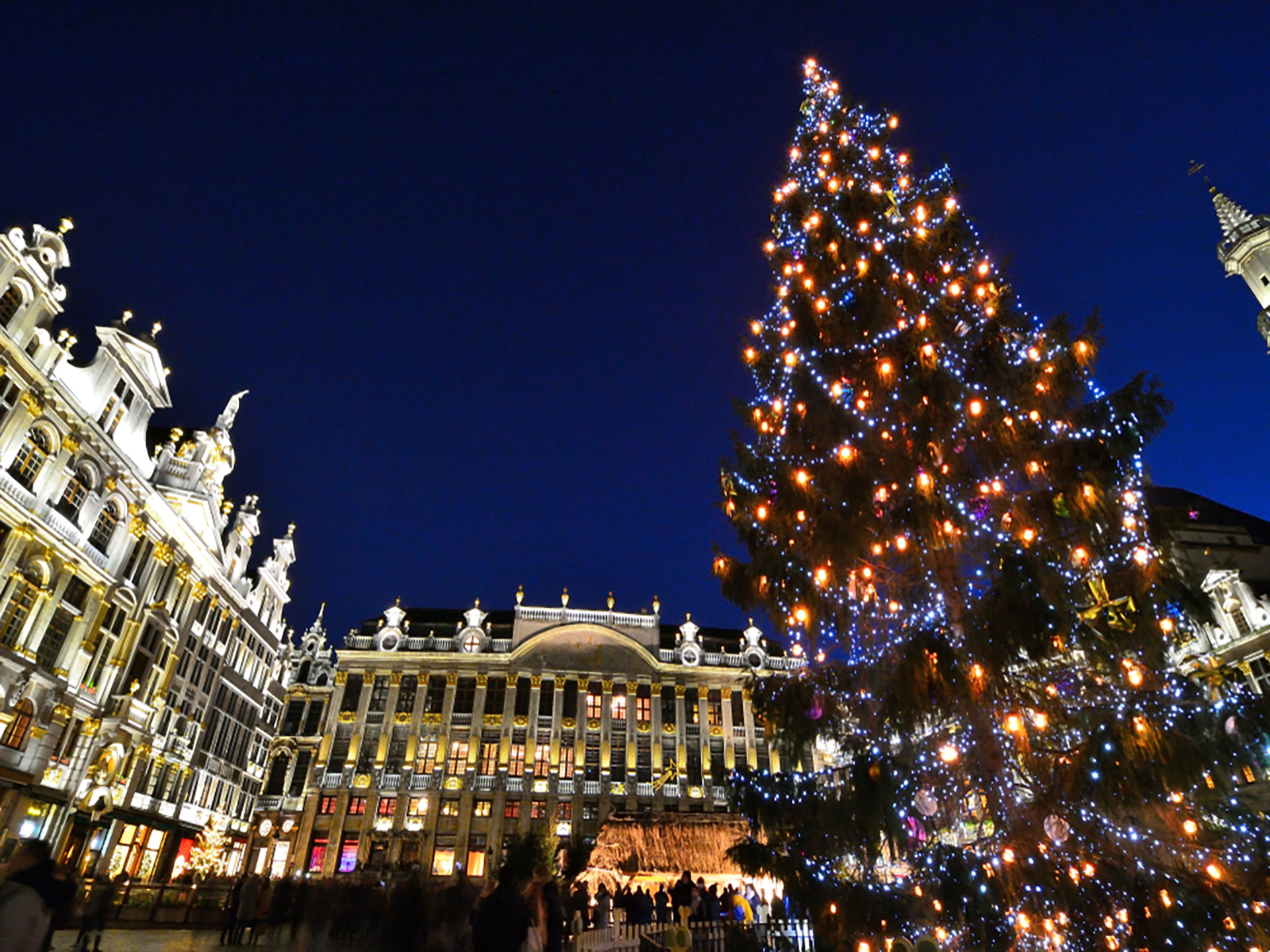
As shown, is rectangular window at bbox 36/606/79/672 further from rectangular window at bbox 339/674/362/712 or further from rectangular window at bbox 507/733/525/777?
rectangular window at bbox 507/733/525/777

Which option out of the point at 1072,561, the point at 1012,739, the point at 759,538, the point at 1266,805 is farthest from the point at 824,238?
the point at 1266,805

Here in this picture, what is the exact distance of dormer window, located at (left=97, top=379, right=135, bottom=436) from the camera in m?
29.2

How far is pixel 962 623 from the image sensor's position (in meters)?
8.08

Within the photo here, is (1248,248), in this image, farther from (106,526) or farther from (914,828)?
(106,526)

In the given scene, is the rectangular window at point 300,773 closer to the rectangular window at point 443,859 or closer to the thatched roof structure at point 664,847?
the rectangular window at point 443,859

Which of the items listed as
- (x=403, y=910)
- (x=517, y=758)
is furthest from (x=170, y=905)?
(x=517, y=758)

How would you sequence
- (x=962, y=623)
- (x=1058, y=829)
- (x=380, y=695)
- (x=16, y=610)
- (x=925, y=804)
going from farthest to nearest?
(x=380, y=695)
(x=16, y=610)
(x=925, y=804)
(x=962, y=623)
(x=1058, y=829)

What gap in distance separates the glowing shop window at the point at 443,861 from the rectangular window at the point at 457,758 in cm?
423

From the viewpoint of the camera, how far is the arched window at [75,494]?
2669cm

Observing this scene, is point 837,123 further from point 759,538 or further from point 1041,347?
point 759,538

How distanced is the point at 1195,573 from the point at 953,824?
423 centimetres

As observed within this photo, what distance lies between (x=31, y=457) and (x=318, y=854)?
1125 inches

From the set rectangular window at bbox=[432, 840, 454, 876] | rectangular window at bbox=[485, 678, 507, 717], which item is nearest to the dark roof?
rectangular window at bbox=[485, 678, 507, 717]

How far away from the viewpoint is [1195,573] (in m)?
7.36
